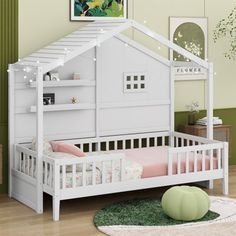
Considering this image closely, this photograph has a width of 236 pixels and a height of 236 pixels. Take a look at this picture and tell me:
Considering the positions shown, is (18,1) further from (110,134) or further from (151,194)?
(151,194)

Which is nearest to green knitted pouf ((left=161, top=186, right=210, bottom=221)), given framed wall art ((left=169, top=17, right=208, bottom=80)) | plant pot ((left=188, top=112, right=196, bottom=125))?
plant pot ((left=188, top=112, right=196, bottom=125))

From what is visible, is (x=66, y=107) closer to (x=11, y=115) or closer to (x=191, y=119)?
(x=11, y=115)

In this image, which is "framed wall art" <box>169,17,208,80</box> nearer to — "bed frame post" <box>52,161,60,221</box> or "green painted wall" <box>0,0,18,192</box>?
"green painted wall" <box>0,0,18,192</box>

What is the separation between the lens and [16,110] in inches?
220

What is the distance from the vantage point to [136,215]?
4918mm

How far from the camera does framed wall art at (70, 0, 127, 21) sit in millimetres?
5871

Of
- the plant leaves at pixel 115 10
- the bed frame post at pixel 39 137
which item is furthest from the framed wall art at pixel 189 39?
the bed frame post at pixel 39 137

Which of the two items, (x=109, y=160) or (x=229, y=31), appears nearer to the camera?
(x=109, y=160)

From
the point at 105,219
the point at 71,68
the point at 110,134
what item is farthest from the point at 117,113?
the point at 105,219

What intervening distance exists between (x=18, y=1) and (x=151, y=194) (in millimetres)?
2011

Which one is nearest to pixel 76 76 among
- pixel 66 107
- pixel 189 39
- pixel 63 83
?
pixel 63 83

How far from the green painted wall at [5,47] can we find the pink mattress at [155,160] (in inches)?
42.9

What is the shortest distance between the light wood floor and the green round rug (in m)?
0.10

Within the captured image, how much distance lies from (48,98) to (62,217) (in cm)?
117
